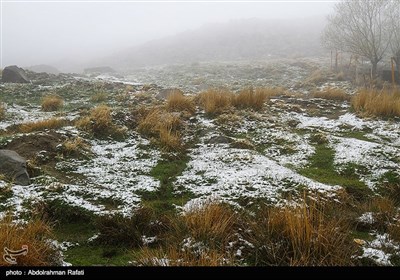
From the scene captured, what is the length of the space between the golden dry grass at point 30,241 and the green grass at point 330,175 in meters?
4.01

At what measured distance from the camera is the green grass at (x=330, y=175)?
487 cm

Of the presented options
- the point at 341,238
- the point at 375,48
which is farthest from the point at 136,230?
the point at 375,48

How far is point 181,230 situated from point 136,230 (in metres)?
0.57

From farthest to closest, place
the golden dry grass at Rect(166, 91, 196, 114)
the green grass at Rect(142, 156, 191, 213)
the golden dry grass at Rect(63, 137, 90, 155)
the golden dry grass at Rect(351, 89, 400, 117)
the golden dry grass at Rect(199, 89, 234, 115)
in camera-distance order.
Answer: the golden dry grass at Rect(166, 91, 196, 114) < the golden dry grass at Rect(199, 89, 234, 115) < the golden dry grass at Rect(351, 89, 400, 117) < the golden dry grass at Rect(63, 137, 90, 155) < the green grass at Rect(142, 156, 191, 213)

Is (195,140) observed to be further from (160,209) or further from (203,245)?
(203,245)

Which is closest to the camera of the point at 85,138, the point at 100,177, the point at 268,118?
the point at 100,177

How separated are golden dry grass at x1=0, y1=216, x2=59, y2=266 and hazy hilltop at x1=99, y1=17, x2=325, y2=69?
43.3 m

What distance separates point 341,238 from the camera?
11.2 feet

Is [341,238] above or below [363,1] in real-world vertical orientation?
below

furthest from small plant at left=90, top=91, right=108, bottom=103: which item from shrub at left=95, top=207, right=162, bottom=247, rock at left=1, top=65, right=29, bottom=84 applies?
shrub at left=95, top=207, right=162, bottom=247

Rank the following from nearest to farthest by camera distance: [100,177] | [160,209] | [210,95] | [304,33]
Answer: [160,209] → [100,177] → [210,95] → [304,33]

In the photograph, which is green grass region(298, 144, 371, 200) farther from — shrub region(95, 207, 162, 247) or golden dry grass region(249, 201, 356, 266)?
shrub region(95, 207, 162, 247)

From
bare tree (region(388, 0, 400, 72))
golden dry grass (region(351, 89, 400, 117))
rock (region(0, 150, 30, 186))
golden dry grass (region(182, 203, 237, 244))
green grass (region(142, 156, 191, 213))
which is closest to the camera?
golden dry grass (region(182, 203, 237, 244))

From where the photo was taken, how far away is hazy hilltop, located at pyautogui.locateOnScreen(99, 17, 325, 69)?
160 feet
